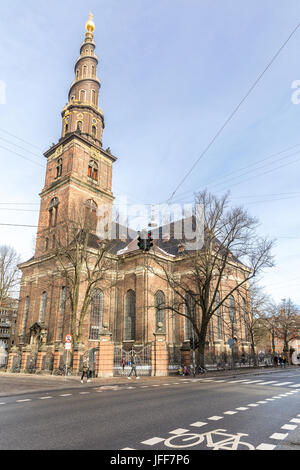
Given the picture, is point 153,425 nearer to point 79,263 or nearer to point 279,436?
point 279,436

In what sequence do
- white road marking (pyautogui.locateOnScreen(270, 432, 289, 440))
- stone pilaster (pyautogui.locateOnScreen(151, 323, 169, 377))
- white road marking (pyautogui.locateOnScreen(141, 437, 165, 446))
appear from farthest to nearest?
stone pilaster (pyautogui.locateOnScreen(151, 323, 169, 377)) < white road marking (pyautogui.locateOnScreen(270, 432, 289, 440)) < white road marking (pyautogui.locateOnScreen(141, 437, 165, 446))

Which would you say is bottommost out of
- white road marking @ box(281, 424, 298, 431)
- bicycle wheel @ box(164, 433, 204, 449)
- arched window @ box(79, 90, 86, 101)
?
white road marking @ box(281, 424, 298, 431)

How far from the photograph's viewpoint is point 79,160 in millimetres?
41125

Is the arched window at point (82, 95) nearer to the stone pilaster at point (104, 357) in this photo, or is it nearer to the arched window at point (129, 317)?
the arched window at point (129, 317)

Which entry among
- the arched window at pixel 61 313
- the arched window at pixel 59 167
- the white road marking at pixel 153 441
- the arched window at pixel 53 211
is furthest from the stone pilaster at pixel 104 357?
the arched window at pixel 59 167

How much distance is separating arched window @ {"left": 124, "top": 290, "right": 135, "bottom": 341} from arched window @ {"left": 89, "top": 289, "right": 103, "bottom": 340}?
2.81 meters

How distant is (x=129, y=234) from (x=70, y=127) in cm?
1649

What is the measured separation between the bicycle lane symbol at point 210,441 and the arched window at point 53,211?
37.1 meters

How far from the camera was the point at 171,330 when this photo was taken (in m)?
36.9

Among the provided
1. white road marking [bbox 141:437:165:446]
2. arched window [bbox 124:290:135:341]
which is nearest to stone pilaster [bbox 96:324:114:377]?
arched window [bbox 124:290:135:341]

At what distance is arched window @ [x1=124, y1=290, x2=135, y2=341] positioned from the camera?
117 feet

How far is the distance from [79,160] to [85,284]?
1631 cm

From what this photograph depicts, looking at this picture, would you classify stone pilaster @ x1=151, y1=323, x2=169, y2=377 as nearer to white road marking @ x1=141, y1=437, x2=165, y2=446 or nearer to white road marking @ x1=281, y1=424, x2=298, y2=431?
white road marking @ x1=281, y1=424, x2=298, y2=431
